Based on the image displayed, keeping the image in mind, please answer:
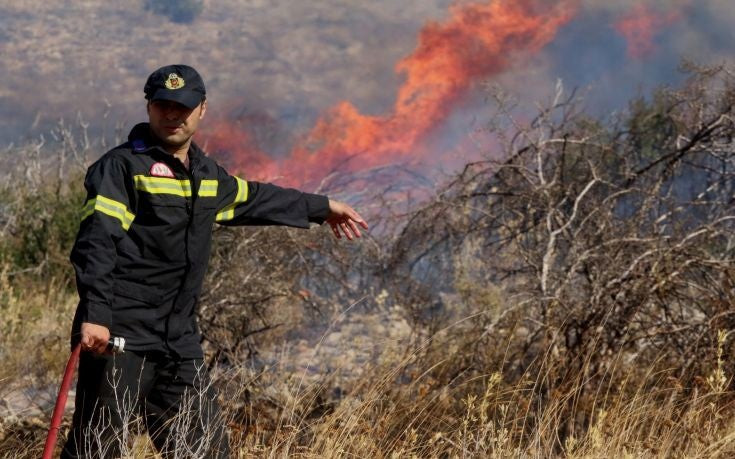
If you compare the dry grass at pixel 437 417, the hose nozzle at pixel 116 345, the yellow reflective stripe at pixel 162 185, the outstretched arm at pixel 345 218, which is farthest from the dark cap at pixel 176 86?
the dry grass at pixel 437 417

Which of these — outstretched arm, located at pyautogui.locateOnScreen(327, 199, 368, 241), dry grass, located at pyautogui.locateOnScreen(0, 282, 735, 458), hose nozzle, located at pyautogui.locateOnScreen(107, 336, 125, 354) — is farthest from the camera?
outstretched arm, located at pyautogui.locateOnScreen(327, 199, 368, 241)

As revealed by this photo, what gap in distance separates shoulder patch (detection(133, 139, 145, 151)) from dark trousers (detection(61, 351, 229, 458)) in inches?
29.2

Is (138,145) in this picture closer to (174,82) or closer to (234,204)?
(174,82)

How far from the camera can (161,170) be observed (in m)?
3.45

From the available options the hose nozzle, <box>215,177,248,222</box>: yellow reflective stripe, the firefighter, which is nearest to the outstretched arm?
<box>215,177,248,222</box>: yellow reflective stripe

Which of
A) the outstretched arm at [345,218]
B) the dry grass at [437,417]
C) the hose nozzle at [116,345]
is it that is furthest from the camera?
the outstretched arm at [345,218]

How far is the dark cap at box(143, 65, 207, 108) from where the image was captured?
11.4ft

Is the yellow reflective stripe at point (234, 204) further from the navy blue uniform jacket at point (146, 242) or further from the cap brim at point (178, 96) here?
the cap brim at point (178, 96)

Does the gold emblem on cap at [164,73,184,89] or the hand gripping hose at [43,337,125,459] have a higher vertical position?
the gold emblem on cap at [164,73,184,89]

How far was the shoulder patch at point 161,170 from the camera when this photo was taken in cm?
343

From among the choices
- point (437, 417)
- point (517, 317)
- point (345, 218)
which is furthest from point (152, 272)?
point (517, 317)

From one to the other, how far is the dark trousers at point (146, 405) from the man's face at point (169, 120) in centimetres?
80

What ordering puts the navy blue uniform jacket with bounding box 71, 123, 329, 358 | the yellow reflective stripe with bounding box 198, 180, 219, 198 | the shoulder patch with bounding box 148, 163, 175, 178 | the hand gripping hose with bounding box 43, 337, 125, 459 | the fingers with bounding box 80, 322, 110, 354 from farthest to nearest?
1. the yellow reflective stripe with bounding box 198, 180, 219, 198
2. the shoulder patch with bounding box 148, 163, 175, 178
3. the navy blue uniform jacket with bounding box 71, 123, 329, 358
4. the fingers with bounding box 80, 322, 110, 354
5. the hand gripping hose with bounding box 43, 337, 125, 459

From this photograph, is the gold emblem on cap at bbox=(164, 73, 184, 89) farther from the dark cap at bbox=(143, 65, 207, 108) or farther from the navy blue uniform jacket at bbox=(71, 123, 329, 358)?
the navy blue uniform jacket at bbox=(71, 123, 329, 358)
